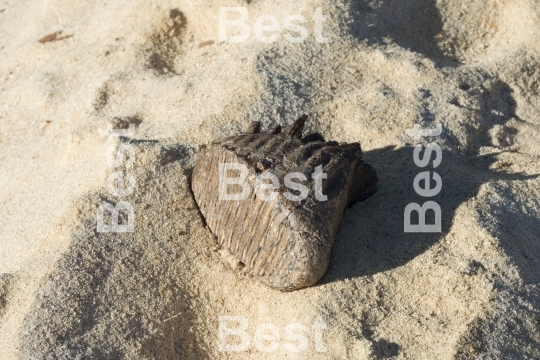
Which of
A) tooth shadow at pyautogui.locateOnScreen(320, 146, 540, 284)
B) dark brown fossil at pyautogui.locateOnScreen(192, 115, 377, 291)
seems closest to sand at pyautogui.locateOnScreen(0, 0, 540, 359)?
tooth shadow at pyautogui.locateOnScreen(320, 146, 540, 284)

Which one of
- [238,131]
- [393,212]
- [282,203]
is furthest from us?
[238,131]

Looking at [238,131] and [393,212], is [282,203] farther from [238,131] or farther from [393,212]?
[238,131]

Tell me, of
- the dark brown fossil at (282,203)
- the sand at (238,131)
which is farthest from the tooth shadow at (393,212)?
the dark brown fossil at (282,203)

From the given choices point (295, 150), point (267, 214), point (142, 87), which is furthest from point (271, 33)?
point (267, 214)

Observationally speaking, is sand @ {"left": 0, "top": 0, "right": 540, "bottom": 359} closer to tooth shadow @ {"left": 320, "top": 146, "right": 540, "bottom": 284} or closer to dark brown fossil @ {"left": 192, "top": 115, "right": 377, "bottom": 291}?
tooth shadow @ {"left": 320, "top": 146, "right": 540, "bottom": 284}

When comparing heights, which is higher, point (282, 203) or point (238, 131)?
point (282, 203)

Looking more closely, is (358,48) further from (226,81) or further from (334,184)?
(334,184)

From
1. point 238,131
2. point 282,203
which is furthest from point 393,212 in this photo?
point 238,131
